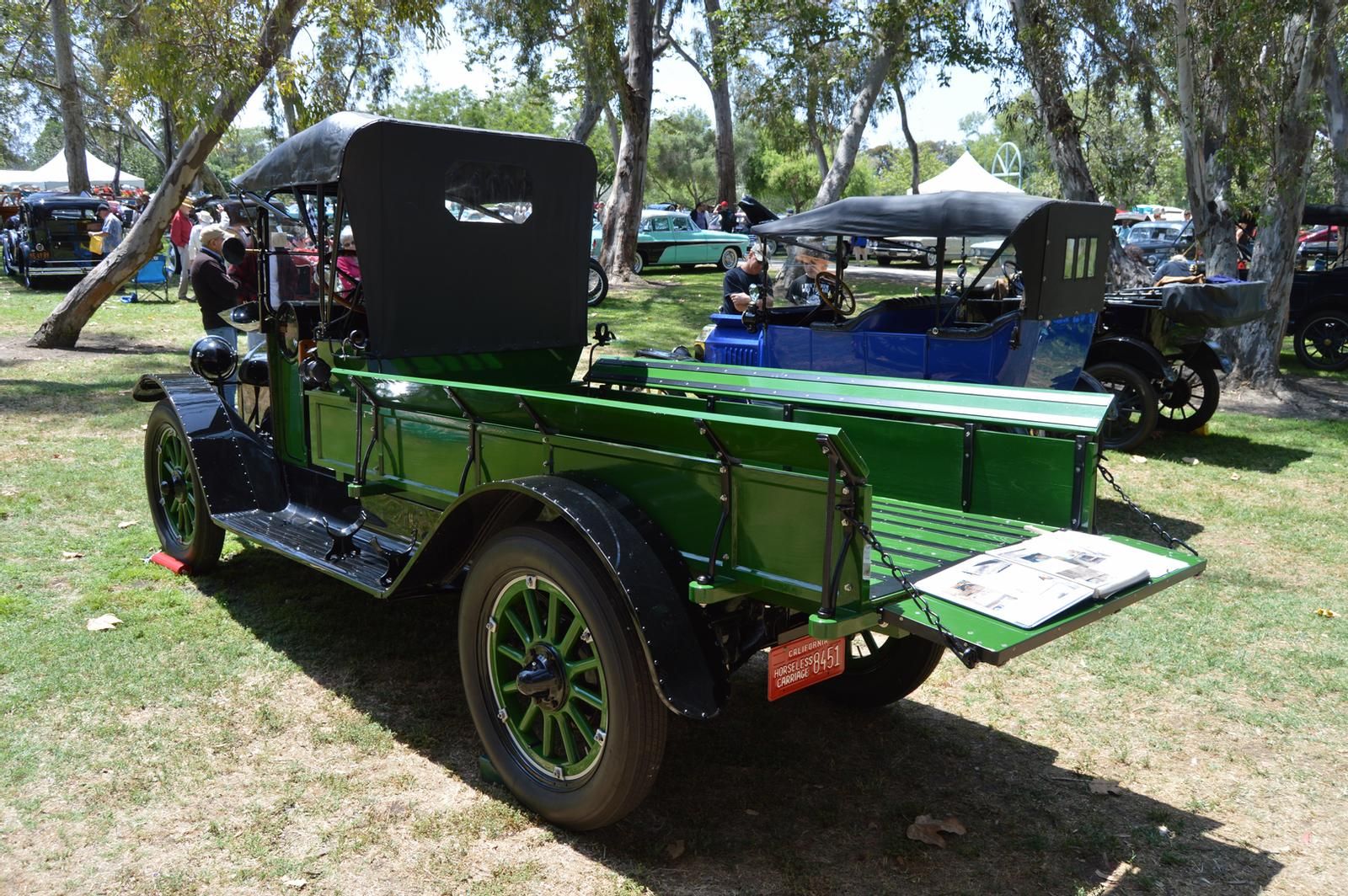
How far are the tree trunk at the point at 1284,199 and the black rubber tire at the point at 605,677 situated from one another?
10308mm

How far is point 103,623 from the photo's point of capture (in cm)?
496

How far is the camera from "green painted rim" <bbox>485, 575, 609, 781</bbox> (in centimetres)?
320

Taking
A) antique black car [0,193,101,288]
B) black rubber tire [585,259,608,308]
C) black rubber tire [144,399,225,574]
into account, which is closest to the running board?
black rubber tire [144,399,225,574]

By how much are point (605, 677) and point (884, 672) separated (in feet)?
5.11

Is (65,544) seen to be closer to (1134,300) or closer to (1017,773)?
(1017,773)

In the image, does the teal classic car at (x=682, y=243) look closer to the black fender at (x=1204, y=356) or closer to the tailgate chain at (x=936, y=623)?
the black fender at (x=1204, y=356)

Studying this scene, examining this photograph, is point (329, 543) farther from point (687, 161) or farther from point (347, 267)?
point (687, 161)

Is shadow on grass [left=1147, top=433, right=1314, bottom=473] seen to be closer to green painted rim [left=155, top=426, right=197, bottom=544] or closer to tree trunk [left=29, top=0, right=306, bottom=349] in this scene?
green painted rim [left=155, top=426, right=197, bottom=544]

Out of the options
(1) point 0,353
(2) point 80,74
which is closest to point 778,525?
(1) point 0,353

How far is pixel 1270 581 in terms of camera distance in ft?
19.4

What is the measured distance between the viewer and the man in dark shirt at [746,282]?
10.1m

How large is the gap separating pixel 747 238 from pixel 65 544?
23.4 m

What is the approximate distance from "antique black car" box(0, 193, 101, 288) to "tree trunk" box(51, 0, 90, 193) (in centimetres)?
668

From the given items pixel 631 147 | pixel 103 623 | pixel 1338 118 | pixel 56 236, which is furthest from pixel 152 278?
pixel 1338 118
